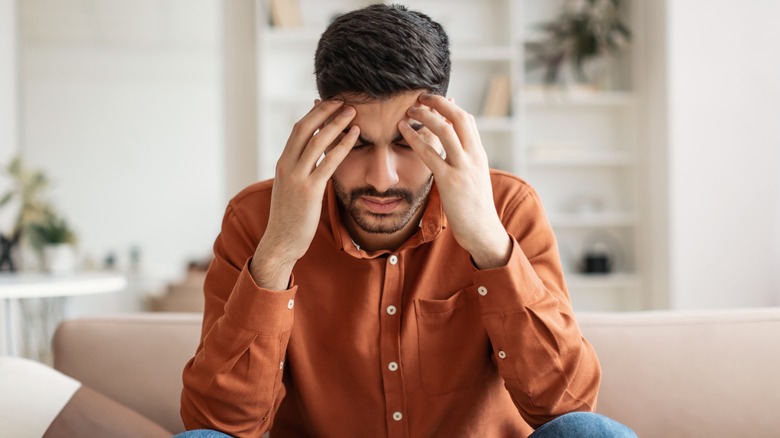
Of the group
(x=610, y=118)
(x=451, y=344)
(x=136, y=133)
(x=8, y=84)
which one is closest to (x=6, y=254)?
(x=8, y=84)

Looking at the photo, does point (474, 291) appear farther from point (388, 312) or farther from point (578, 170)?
point (578, 170)

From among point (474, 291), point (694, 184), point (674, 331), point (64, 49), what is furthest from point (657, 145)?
point (64, 49)

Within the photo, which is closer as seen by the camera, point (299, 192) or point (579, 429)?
point (579, 429)

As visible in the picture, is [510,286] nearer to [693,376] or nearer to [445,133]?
[445,133]

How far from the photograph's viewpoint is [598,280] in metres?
4.46

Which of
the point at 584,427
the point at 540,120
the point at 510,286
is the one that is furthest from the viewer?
the point at 540,120

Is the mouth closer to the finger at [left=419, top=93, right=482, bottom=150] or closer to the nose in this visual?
the nose

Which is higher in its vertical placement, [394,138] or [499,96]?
[499,96]

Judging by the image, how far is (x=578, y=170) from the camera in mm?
4656

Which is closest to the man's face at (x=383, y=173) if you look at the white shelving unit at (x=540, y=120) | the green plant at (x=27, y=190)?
the green plant at (x=27, y=190)

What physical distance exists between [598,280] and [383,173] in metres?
3.47

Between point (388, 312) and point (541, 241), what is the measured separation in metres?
0.30

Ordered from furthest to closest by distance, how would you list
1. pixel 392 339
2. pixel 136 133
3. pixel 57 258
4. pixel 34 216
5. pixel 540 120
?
1. pixel 136 133
2. pixel 540 120
3. pixel 34 216
4. pixel 57 258
5. pixel 392 339

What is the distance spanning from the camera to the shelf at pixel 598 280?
4.46 m
